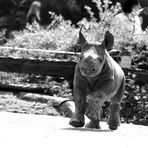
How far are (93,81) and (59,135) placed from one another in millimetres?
1208

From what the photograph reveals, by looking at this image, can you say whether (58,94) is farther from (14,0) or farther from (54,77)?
(14,0)

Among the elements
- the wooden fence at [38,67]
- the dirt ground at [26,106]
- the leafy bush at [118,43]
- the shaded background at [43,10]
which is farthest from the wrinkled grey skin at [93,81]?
the shaded background at [43,10]

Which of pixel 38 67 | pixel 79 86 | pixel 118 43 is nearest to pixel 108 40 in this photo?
pixel 79 86

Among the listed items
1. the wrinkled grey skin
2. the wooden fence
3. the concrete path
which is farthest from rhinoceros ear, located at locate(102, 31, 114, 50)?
the wooden fence

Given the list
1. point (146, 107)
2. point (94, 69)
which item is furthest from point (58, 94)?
point (94, 69)

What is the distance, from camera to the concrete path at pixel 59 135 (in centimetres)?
677

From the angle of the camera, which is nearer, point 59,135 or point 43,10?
point 59,135

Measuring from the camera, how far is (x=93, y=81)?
854 centimetres

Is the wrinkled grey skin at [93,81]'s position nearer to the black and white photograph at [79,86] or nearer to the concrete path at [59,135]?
the black and white photograph at [79,86]

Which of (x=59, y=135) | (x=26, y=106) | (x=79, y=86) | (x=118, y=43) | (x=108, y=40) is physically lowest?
(x=26, y=106)

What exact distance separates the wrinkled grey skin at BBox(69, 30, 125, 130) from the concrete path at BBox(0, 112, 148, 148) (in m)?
0.22

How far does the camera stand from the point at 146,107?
489 inches

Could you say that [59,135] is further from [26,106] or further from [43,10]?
[43,10]

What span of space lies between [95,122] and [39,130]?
941mm
